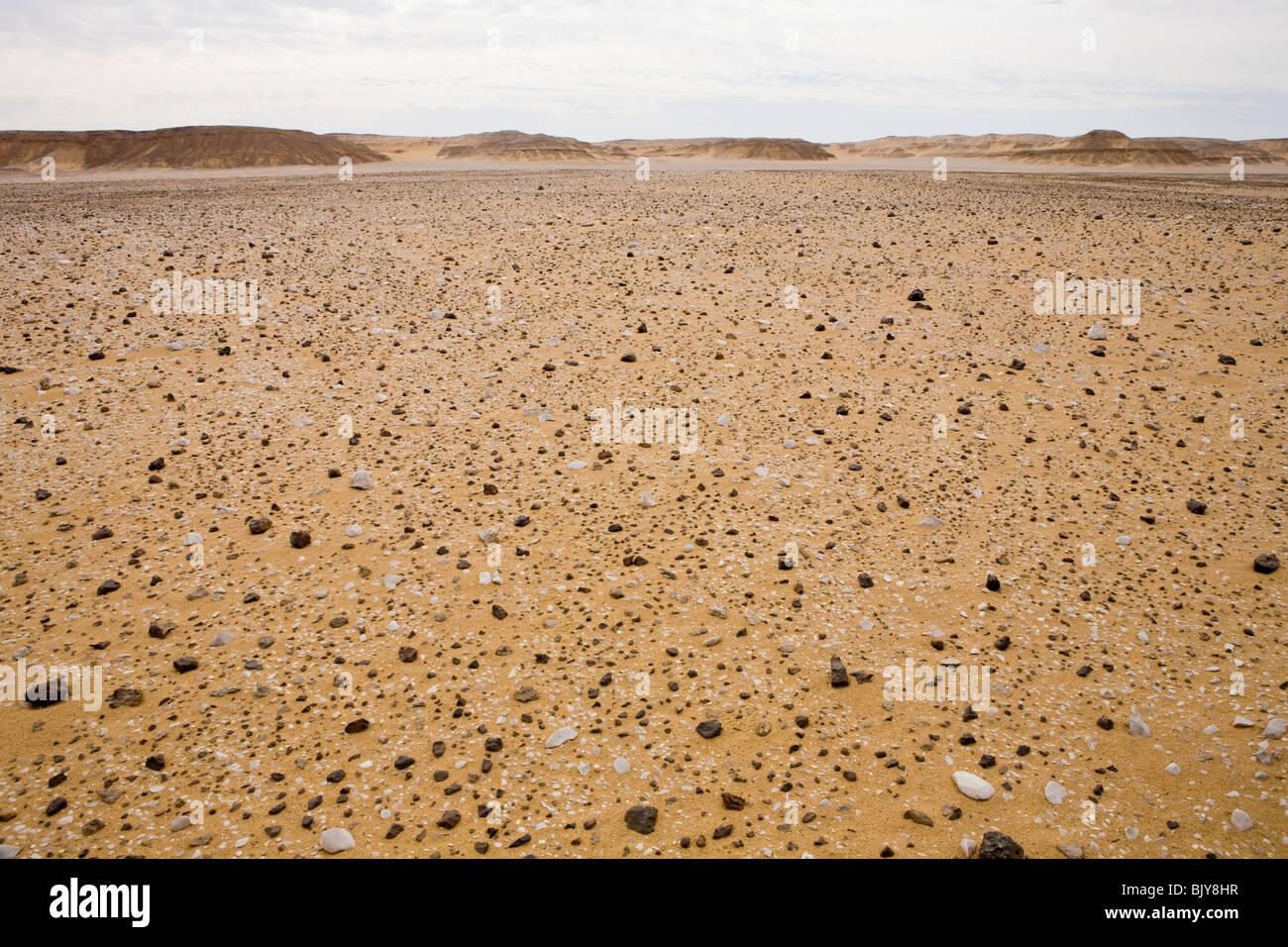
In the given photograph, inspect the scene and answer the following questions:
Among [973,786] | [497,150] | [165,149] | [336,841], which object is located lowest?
[336,841]

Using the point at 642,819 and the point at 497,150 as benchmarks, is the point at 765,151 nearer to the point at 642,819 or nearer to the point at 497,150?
the point at 497,150

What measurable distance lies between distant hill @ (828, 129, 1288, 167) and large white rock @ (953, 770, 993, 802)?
4058 inches

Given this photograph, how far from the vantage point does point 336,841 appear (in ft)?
13.8

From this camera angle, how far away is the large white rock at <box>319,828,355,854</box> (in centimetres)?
418

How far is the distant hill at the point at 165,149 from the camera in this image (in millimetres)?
83938

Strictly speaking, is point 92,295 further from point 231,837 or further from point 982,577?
point 982,577

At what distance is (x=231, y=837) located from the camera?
4270mm

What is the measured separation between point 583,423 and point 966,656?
5.28 metres

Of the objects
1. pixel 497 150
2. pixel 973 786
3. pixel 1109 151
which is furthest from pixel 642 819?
pixel 497 150

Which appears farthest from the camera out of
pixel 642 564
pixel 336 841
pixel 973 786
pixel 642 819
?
pixel 642 564

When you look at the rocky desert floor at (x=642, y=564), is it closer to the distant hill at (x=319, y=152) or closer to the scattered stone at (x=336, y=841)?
the scattered stone at (x=336, y=841)

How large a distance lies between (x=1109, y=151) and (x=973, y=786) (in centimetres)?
11469

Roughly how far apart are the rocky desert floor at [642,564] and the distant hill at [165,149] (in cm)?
8674

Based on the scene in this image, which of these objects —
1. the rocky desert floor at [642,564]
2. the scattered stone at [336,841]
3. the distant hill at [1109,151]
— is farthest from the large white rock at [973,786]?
the distant hill at [1109,151]
